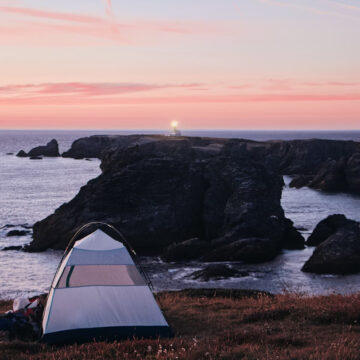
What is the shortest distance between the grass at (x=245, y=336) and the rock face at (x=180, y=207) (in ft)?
72.0

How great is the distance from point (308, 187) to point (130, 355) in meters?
77.9

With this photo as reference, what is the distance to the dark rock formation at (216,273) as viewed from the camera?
105ft

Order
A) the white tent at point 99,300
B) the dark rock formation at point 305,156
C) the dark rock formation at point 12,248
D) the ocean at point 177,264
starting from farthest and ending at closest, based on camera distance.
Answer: the dark rock formation at point 305,156 < the dark rock formation at point 12,248 < the ocean at point 177,264 < the white tent at point 99,300

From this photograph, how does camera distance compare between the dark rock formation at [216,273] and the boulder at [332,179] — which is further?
the boulder at [332,179]

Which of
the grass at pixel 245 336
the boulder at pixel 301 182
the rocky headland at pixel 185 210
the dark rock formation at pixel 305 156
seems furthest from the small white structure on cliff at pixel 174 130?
the grass at pixel 245 336

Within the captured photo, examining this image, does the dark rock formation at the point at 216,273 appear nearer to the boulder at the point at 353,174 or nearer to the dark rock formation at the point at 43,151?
the boulder at the point at 353,174

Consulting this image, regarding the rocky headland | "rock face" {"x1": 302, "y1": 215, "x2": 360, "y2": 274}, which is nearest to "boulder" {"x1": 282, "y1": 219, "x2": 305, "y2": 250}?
the rocky headland

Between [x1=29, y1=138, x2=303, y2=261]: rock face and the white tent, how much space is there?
22342 millimetres

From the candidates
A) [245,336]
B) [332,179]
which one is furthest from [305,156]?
[245,336]

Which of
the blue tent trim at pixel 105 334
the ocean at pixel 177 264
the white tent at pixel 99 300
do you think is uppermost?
the white tent at pixel 99 300

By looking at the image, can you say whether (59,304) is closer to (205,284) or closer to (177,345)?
(177,345)

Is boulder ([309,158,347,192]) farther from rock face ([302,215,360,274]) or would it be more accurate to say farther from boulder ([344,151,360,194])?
rock face ([302,215,360,274])

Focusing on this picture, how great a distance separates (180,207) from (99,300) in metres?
30.7

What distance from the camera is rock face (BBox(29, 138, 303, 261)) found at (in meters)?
41.5
